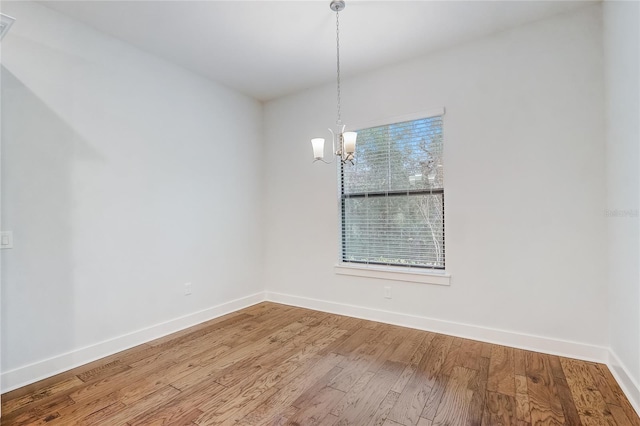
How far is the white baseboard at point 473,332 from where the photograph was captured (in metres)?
2.45

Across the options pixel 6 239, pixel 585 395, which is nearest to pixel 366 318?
pixel 585 395

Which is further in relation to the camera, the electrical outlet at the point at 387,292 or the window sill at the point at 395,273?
the electrical outlet at the point at 387,292

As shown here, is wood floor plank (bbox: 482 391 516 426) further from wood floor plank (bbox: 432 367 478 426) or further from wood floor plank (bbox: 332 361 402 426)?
wood floor plank (bbox: 332 361 402 426)

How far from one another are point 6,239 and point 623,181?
4.29 metres

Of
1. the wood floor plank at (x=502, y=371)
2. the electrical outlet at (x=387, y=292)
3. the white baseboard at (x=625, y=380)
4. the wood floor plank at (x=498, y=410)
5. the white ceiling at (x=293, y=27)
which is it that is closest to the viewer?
the wood floor plank at (x=498, y=410)

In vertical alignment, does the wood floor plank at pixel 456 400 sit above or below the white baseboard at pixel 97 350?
below

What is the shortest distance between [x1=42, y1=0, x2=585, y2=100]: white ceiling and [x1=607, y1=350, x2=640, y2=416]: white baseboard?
2.73m

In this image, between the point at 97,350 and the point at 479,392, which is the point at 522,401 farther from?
the point at 97,350

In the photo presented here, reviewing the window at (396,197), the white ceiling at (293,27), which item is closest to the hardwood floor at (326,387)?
the window at (396,197)

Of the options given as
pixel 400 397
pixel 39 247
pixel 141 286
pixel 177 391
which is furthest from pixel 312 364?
pixel 39 247

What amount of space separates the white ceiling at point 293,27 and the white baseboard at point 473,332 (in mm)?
2726

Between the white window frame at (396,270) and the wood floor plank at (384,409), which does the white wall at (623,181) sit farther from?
the wood floor plank at (384,409)

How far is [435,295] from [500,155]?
4.83ft

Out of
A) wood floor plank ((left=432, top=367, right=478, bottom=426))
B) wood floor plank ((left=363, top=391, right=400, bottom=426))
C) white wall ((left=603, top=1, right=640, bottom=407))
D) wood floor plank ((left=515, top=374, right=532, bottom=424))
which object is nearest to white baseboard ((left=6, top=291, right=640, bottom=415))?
white wall ((left=603, top=1, right=640, bottom=407))
